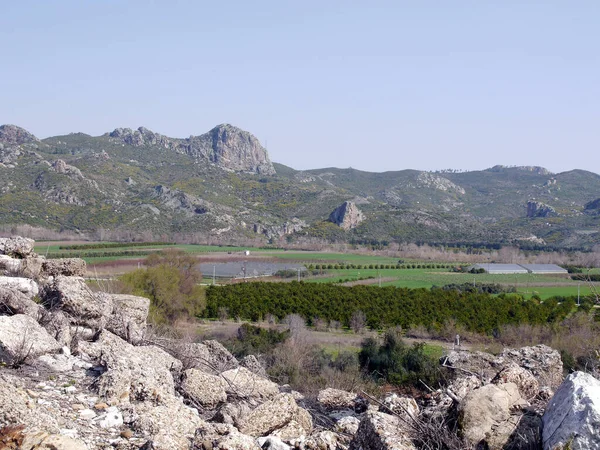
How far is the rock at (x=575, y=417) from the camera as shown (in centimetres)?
385

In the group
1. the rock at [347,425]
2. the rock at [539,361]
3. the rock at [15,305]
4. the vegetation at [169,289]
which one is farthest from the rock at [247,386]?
the vegetation at [169,289]

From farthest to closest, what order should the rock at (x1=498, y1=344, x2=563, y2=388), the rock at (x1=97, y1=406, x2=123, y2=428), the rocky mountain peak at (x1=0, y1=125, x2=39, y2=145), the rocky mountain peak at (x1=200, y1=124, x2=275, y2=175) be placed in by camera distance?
1. the rocky mountain peak at (x1=200, y1=124, x2=275, y2=175)
2. the rocky mountain peak at (x1=0, y1=125, x2=39, y2=145)
3. the rock at (x1=498, y1=344, x2=563, y2=388)
4. the rock at (x1=97, y1=406, x2=123, y2=428)

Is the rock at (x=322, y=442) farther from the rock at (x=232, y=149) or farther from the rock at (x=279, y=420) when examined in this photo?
the rock at (x=232, y=149)

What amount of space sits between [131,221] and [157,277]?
5870cm

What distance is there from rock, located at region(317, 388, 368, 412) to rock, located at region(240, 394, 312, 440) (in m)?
0.92

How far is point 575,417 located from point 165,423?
3.00m

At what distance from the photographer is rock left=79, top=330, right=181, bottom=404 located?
531 centimetres

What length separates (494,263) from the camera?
8644 cm

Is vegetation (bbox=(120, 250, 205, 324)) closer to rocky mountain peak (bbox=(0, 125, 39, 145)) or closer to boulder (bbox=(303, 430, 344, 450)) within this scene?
boulder (bbox=(303, 430, 344, 450))

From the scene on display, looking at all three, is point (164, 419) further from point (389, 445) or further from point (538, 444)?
point (538, 444)

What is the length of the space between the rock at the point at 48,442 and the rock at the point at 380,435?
1932 mm

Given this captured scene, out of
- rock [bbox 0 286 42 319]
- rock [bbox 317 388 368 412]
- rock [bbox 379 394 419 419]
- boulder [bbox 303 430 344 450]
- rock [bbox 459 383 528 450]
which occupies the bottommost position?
rock [bbox 317 388 368 412]

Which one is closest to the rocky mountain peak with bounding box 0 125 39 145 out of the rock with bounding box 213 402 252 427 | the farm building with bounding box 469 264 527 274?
the farm building with bounding box 469 264 527 274

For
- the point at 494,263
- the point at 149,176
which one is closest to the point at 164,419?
the point at 494,263
